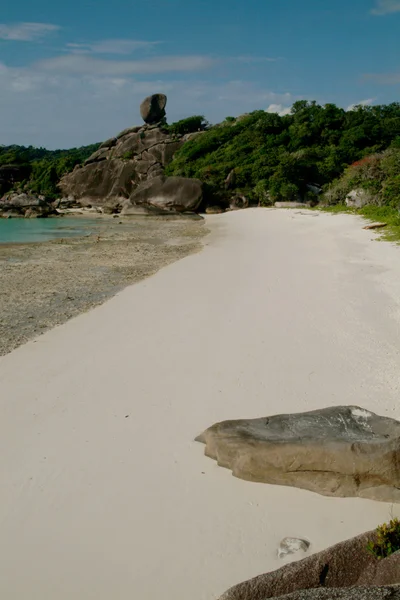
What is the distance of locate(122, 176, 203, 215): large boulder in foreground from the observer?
40.4 m

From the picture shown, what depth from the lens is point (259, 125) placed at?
5003 centimetres

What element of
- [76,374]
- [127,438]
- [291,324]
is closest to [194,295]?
[291,324]

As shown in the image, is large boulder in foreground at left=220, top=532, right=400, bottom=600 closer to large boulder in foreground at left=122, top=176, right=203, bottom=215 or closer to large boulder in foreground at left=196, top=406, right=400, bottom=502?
large boulder in foreground at left=196, top=406, right=400, bottom=502

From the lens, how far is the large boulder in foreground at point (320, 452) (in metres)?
4.03

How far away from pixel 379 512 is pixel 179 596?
163cm

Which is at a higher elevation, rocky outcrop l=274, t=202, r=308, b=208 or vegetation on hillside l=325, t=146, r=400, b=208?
vegetation on hillside l=325, t=146, r=400, b=208

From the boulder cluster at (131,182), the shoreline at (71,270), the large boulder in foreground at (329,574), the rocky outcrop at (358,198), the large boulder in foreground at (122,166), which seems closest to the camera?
the large boulder in foreground at (329,574)

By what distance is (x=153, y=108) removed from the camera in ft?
198

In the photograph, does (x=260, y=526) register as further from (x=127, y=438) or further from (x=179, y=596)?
(x=127, y=438)

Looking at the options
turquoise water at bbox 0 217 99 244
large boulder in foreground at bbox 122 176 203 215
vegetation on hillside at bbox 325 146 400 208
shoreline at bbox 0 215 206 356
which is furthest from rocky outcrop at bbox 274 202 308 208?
turquoise water at bbox 0 217 99 244

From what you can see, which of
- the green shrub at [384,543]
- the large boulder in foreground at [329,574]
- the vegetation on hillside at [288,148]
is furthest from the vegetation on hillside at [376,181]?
the large boulder in foreground at [329,574]

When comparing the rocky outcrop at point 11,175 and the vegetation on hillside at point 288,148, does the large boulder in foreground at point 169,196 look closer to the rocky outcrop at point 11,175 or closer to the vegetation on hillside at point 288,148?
the vegetation on hillside at point 288,148

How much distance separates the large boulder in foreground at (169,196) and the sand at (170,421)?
1159 inches

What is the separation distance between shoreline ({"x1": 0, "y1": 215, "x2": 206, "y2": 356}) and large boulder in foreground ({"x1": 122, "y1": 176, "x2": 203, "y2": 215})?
10619 mm
